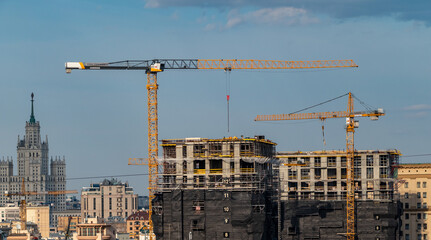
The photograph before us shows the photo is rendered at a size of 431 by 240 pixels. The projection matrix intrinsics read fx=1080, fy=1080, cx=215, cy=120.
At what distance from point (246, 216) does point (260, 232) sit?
13.4 ft

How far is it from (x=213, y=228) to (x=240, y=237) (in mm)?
5290

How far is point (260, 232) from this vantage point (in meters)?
200

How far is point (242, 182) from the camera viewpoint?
655ft

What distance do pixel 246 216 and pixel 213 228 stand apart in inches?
260

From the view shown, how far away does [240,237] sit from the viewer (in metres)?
199

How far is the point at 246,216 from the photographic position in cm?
19862

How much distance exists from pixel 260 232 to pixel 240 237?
386cm

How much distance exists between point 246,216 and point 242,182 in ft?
20.7

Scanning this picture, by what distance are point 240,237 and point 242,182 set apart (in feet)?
33.2

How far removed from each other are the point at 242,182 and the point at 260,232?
9.82 meters
